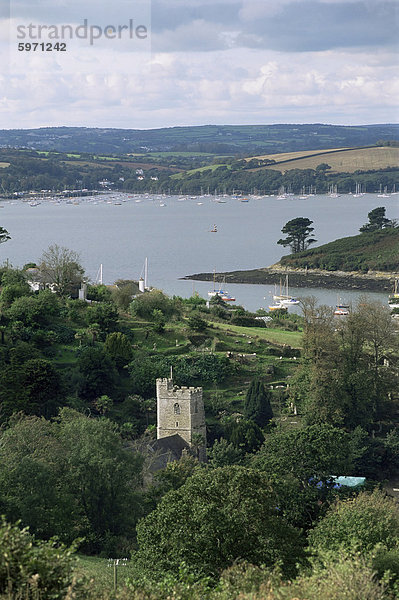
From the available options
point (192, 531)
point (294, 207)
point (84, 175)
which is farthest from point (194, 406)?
point (84, 175)

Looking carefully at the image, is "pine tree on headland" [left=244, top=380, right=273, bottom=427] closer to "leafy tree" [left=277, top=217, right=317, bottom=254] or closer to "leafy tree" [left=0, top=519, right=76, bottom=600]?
"leafy tree" [left=0, top=519, right=76, bottom=600]

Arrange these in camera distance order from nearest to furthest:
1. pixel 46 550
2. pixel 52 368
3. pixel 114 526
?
1. pixel 46 550
2. pixel 114 526
3. pixel 52 368

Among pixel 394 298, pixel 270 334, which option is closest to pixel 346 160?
pixel 394 298

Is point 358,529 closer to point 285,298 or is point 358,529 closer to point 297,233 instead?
point 285,298

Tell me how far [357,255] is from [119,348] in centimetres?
5064

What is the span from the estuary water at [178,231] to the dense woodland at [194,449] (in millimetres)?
26787

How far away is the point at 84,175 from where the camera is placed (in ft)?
585

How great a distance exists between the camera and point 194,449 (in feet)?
79.1

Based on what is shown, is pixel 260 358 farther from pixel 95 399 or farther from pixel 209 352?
pixel 95 399

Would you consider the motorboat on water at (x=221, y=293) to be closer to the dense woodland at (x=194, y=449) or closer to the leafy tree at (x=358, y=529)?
the dense woodland at (x=194, y=449)

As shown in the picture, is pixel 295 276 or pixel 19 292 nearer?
pixel 19 292

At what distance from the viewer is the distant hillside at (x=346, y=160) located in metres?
170

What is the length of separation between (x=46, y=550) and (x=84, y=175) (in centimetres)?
17210

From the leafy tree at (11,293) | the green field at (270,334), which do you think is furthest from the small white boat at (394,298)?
the leafy tree at (11,293)
